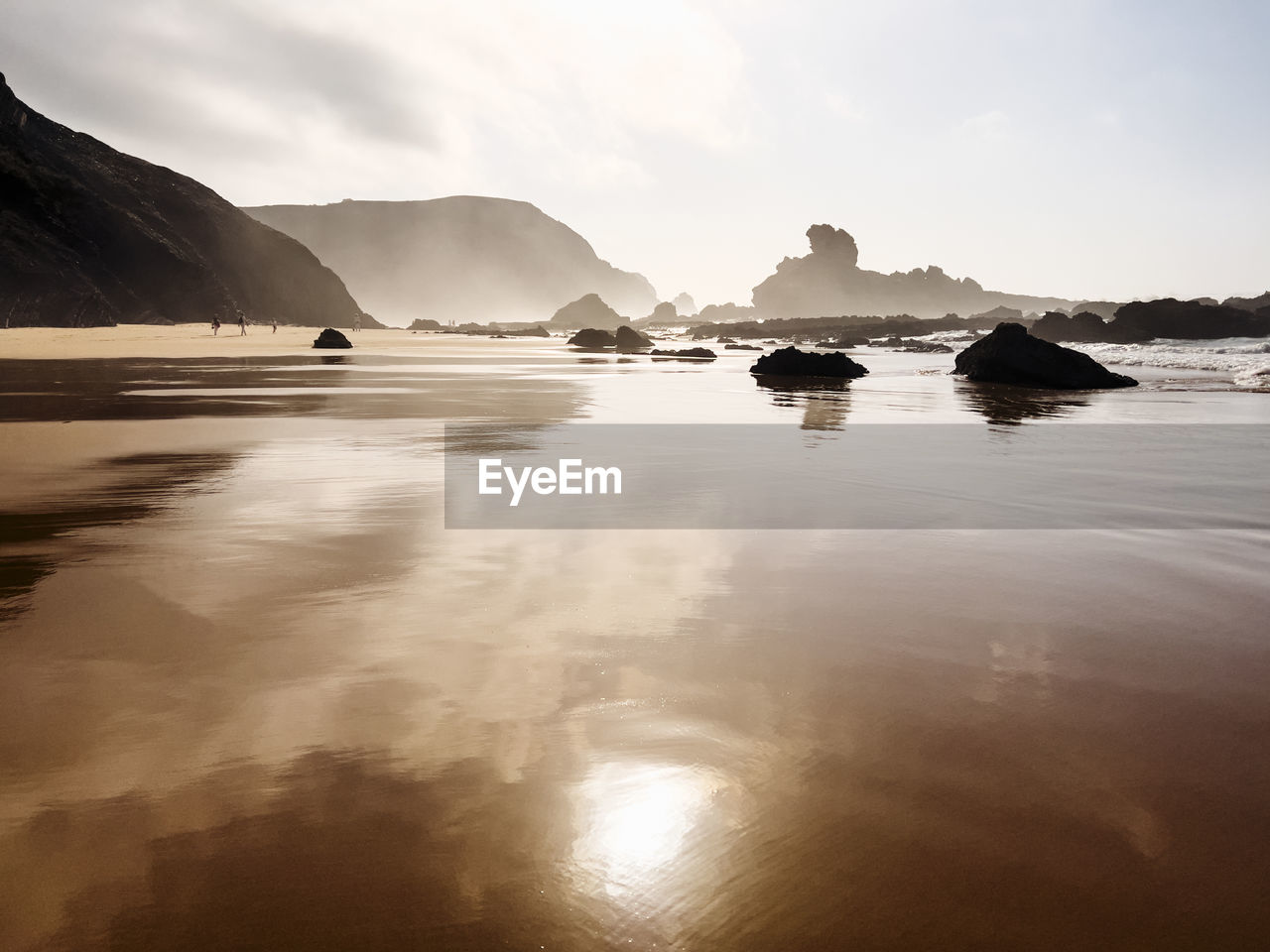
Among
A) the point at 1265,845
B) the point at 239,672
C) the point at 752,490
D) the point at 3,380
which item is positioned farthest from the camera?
the point at 3,380

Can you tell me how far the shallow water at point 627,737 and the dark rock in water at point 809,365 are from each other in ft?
66.8

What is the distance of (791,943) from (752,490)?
5.61 metres

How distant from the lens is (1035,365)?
22.9m

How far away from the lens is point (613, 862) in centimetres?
206

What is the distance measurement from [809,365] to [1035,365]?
23.5ft

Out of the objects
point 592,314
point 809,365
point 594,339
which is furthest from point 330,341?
point 592,314

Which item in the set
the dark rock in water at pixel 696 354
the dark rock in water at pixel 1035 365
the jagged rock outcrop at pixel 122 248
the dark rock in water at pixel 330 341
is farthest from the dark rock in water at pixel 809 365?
the jagged rock outcrop at pixel 122 248

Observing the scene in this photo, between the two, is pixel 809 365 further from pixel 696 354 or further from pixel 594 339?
pixel 594 339

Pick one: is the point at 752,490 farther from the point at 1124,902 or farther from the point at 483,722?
the point at 1124,902

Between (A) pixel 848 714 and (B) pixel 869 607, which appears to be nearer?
(A) pixel 848 714

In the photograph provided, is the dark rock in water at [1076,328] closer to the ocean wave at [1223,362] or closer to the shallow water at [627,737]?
the ocean wave at [1223,362]

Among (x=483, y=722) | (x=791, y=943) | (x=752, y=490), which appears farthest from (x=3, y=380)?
(x=791, y=943)

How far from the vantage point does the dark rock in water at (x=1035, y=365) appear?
2209 cm

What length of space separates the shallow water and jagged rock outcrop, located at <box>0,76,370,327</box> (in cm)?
6452
